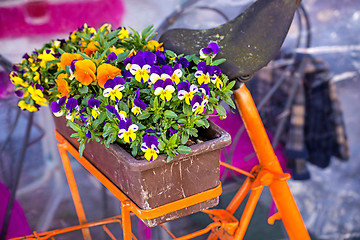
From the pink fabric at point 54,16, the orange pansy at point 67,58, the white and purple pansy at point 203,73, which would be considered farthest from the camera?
the pink fabric at point 54,16

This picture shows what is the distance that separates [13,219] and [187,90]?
1628mm

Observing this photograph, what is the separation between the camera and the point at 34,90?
3.77 feet

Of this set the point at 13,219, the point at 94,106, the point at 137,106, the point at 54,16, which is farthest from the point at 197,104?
the point at 13,219

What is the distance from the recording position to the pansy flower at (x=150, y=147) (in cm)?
82

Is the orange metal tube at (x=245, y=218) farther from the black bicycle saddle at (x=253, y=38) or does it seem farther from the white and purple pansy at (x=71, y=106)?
the white and purple pansy at (x=71, y=106)

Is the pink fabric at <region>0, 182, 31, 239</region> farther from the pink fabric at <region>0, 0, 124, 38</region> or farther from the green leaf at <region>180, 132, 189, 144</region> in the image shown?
the green leaf at <region>180, 132, 189, 144</region>

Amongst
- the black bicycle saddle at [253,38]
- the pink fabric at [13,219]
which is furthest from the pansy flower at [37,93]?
the pink fabric at [13,219]

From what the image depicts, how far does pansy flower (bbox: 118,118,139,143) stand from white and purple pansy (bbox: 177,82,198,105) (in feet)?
0.41

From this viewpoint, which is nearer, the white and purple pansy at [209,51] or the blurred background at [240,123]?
the white and purple pansy at [209,51]

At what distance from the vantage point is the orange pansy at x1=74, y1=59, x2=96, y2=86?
927 mm

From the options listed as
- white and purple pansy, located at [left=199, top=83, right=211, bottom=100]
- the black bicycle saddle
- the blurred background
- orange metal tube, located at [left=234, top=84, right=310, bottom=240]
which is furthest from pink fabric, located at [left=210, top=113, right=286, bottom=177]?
white and purple pansy, located at [left=199, top=83, right=211, bottom=100]

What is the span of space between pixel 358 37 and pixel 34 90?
2.22 meters

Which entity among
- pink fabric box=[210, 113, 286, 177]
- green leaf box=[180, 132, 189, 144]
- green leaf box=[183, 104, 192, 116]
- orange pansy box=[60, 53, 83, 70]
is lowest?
pink fabric box=[210, 113, 286, 177]

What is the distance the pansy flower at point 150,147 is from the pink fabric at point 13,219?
5.05 feet
